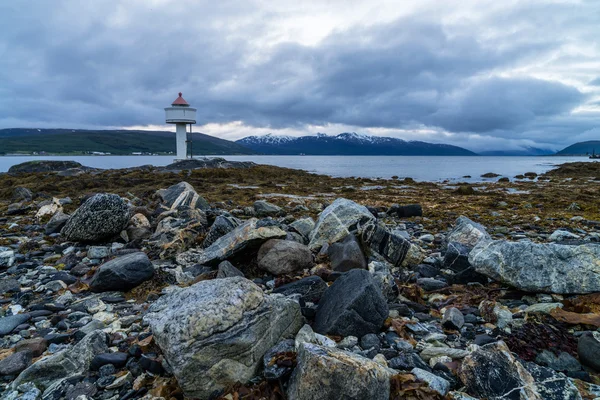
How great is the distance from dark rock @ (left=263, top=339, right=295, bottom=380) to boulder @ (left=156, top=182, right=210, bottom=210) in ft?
29.2

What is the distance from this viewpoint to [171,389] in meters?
3.32

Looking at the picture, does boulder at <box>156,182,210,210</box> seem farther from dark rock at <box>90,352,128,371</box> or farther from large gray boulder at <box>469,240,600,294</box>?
large gray boulder at <box>469,240,600,294</box>

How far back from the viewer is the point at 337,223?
25.9 feet

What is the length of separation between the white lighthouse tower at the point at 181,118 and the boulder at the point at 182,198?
115 feet

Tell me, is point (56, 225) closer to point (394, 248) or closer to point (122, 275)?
point (122, 275)

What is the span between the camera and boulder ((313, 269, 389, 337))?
3994 millimetres

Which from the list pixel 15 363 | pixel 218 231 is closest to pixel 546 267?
pixel 218 231

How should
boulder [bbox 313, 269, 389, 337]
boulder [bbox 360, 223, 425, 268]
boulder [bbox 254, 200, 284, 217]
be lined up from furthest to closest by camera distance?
boulder [bbox 254, 200, 284, 217]
boulder [bbox 360, 223, 425, 268]
boulder [bbox 313, 269, 389, 337]

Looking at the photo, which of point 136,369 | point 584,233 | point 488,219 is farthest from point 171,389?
point 488,219

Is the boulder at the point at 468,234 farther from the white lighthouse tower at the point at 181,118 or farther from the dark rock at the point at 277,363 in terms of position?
the white lighthouse tower at the point at 181,118

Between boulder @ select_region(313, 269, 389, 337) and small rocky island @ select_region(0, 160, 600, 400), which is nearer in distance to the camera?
small rocky island @ select_region(0, 160, 600, 400)

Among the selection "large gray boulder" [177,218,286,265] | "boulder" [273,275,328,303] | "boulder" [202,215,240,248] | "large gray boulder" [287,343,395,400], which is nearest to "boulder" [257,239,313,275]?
"large gray boulder" [177,218,286,265]

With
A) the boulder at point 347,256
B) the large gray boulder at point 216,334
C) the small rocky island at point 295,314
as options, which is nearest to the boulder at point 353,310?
the small rocky island at point 295,314

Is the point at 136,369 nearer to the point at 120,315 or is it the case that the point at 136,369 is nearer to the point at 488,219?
the point at 120,315
